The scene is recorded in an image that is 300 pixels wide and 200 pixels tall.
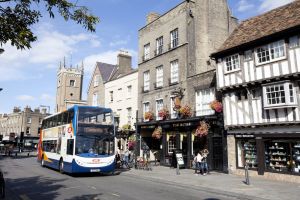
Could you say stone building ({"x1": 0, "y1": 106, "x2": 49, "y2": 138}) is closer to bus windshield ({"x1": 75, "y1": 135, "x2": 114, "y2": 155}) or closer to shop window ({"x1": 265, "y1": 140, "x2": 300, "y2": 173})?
bus windshield ({"x1": 75, "y1": 135, "x2": 114, "y2": 155})

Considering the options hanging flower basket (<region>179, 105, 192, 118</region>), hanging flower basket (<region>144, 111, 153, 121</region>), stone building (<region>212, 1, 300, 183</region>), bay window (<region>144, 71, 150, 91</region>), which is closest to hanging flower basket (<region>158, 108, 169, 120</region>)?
hanging flower basket (<region>144, 111, 153, 121</region>)

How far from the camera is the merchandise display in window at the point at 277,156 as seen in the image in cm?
1589

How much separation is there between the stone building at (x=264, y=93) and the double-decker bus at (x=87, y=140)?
7737mm

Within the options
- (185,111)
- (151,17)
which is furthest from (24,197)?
(151,17)

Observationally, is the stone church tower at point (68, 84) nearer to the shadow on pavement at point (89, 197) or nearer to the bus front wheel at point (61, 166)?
the bus front wheel at point (61, 166)

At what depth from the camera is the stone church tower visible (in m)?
69.1

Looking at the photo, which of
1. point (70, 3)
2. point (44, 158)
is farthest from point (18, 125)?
point (70, 3)

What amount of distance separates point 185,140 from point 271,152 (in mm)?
7880

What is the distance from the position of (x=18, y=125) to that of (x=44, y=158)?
66527 millimetres

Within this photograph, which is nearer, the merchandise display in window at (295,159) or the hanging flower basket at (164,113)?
the merchandise display in window at (295,159)

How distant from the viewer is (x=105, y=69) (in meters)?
39.7

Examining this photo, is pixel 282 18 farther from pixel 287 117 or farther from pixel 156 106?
pixel 156 106

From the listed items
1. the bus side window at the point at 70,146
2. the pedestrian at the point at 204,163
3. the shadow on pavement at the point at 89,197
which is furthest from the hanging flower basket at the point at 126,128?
the shadow on pavement at the point at 89,197

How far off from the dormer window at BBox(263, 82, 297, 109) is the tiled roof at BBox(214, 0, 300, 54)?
2995 mm
